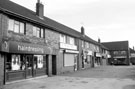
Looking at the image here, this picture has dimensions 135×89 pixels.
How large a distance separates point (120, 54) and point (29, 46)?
45.6 metres

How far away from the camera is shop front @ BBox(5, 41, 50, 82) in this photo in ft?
38.3

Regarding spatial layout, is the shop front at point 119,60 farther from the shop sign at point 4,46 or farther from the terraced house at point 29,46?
the shop sign at point 4,46

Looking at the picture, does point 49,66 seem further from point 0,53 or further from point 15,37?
point 0,53

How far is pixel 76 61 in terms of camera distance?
2439 cm

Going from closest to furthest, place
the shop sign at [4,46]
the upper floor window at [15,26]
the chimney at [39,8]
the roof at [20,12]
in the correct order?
the shop sign at [4,46] → the roof at [20,12] → the upper floor window at [15,26] → the chimney at [39,8]

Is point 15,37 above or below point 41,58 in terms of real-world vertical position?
above

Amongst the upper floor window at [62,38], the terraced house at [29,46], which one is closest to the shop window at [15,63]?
the terraced house at [29,46]

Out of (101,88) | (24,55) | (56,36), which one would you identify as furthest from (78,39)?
(101,88)

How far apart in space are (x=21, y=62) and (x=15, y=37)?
7.79ft

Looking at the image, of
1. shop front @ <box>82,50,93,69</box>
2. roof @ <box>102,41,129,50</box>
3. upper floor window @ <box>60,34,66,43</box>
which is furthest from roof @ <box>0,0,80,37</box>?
roof @ <box>102,41,129,50</box>

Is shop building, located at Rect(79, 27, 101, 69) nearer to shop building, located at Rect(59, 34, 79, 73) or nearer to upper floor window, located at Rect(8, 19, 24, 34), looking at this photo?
shop building, located at Rect(59, 34, 79, 73)

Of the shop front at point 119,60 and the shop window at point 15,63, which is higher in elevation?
the shop window at point 15,63

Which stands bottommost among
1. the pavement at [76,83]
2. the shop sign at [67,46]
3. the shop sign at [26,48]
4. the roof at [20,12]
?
the pavement at [76,83]

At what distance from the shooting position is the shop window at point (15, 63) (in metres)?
11.8
